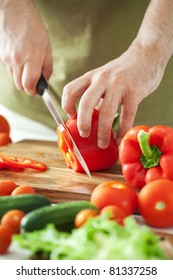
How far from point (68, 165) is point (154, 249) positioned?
1010 mm

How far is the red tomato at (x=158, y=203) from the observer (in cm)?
142

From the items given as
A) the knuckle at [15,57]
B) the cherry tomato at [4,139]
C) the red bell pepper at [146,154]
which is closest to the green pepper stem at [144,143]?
the red bell pepper at [146,154]

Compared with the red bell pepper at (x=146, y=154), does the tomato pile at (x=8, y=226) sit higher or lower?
higher

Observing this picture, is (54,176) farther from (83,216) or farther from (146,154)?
(83,216)

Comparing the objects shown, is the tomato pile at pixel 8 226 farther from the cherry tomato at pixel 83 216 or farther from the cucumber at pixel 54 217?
the cherry tomato at pixel 83 216

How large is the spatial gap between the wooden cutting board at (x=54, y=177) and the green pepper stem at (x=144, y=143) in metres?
0.20

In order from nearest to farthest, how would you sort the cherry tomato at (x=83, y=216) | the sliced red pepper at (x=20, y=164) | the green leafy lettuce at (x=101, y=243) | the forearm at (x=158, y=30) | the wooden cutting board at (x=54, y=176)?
the green leafy lettuce at (x=101, y=243) < the cherry tomato at (x=83, y=216) < the wooden cutting board at (x=54, y=176) < the forearm at (x=158, y=30) < the sliced red pepper at (x=20, y=164)

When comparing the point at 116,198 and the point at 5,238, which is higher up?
the point at 5,238

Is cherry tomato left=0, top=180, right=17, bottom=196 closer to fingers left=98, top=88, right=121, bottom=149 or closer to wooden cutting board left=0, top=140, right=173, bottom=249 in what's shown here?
wooden cutting board left=0, top=140, right=173, bottom=249

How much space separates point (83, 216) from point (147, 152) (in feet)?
1.60

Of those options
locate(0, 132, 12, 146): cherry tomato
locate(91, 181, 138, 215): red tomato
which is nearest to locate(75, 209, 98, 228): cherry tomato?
locate(91, 181, 138, 215): red tomato

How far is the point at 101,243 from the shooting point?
3.47 feet


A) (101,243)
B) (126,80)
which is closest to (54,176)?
(126,80)

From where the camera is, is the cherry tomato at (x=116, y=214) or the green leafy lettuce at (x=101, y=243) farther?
the cherry tomato at (x=116, y=214)
